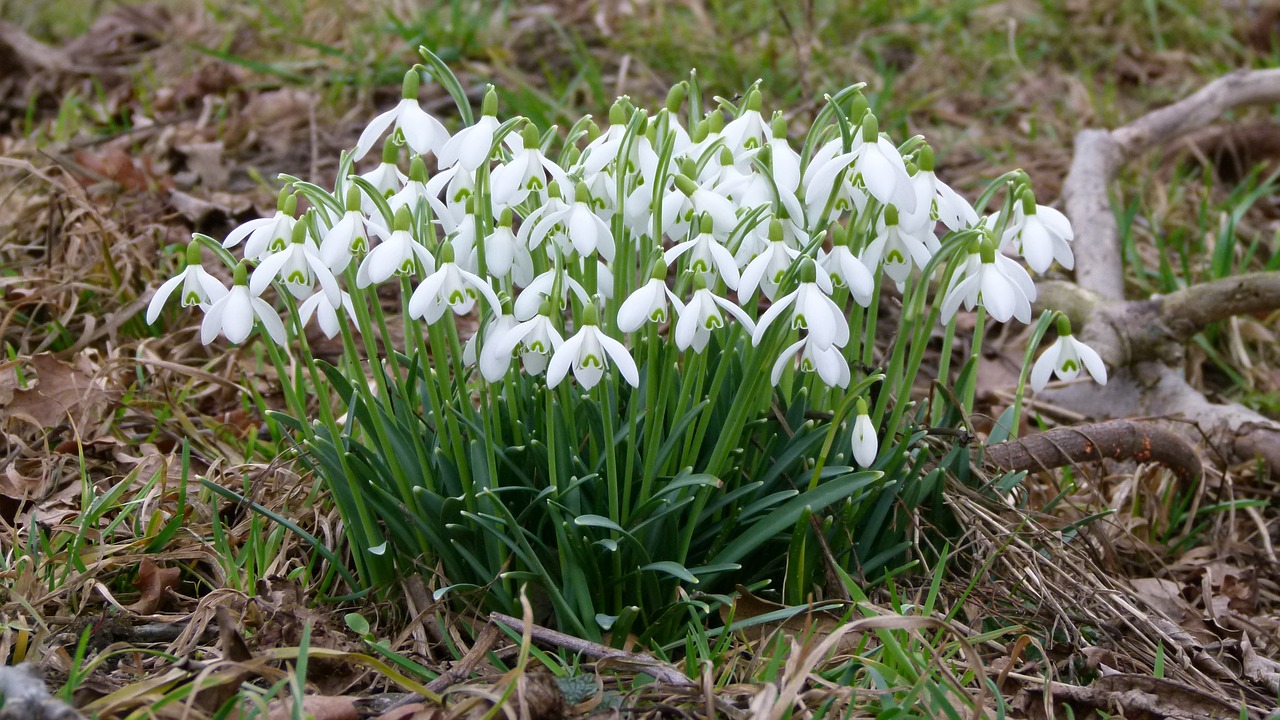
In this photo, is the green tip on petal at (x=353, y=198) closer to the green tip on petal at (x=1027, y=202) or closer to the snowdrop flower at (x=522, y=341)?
the snowdrop flower at (x=522, y=341)

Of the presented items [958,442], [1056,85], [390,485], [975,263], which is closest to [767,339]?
[975,263]

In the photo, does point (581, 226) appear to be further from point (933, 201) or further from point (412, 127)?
point (933, 201)

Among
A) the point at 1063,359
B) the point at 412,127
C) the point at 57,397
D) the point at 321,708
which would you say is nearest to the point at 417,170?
the point at 412,127

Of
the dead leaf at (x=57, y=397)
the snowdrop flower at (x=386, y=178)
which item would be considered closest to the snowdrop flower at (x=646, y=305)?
the snowdrop flower at (x=386, y=178)

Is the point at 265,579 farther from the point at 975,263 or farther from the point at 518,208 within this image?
the point at 975,263

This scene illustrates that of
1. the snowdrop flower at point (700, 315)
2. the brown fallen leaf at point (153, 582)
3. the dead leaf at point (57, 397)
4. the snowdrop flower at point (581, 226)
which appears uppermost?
the snowdrop flower at point (581, 226)

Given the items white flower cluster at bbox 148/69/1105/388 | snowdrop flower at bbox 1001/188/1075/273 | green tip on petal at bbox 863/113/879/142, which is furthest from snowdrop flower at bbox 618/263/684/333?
snowdrop flower at bbox 1001/188/1075/273

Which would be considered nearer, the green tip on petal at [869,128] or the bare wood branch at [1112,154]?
the green tip on petal at [869,128]
